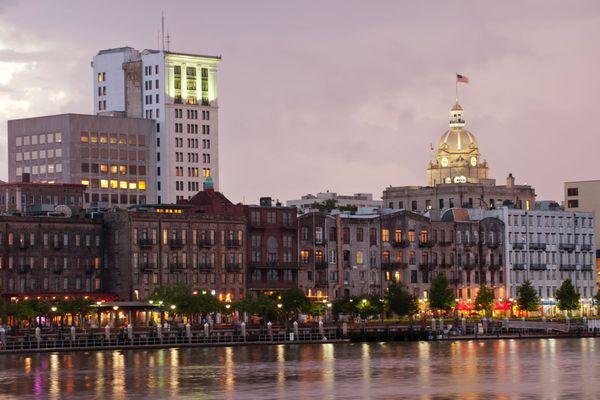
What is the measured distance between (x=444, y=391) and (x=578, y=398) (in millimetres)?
10661

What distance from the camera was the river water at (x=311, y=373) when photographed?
12556 cm

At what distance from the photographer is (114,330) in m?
198

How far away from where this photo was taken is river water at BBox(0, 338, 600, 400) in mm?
125562

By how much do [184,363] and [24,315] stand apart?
139ft

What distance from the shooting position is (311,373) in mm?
145375

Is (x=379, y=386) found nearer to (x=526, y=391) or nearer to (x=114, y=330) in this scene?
(x=526, y=391)

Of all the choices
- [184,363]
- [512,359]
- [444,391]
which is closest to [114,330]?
[184,363]

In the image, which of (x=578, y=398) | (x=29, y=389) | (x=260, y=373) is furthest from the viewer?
(x=260, y=373)

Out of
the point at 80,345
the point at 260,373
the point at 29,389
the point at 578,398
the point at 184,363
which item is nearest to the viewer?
the point at 578,398

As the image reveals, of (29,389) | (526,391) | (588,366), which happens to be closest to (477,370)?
(588,366)

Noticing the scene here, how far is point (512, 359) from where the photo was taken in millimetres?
165250

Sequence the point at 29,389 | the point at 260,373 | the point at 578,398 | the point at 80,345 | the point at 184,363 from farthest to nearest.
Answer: the point at 80,345, the point at 184,363, the point at 260,373, the point at 29,389, the point at 578,398

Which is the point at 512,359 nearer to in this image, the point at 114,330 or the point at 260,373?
the point at 260,373

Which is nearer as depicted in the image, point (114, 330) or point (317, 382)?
point (317, 382)
